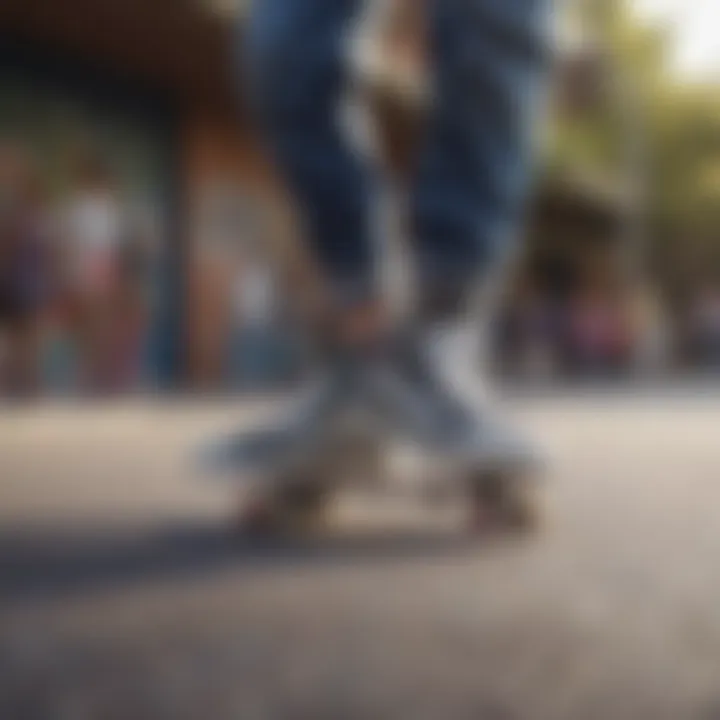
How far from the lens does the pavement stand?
947mm

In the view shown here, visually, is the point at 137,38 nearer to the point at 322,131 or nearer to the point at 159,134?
the point at 159,134

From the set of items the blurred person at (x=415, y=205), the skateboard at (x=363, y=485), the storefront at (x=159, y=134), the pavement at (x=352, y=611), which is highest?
the storefront at (x=159, y=134)

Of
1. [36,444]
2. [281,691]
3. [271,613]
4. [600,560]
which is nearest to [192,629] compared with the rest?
[271,613]

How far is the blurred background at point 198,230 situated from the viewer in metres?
3.60

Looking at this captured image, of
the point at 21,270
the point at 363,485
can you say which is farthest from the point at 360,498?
the point at 21,270

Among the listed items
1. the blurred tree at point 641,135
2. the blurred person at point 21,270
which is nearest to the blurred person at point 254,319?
the blurred person at point 21,270

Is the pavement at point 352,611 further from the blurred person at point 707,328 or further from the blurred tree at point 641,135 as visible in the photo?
the blurred person at point 707,328

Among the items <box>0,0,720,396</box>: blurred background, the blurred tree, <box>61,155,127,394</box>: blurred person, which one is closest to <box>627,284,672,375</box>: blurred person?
<box>0,0,720,396</box>: blurred background

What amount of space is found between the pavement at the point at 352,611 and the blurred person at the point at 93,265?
424cm

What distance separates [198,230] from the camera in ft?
26.4

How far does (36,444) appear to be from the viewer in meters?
2.93

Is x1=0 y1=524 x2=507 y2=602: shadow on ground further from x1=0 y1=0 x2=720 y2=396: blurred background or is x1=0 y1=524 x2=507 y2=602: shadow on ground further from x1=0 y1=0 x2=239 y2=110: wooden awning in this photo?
x1=0 y1=0 x2=239 y2=110: wooden awning

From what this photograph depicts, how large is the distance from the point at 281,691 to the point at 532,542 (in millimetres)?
712

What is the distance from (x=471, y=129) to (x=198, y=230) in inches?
250
